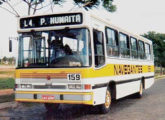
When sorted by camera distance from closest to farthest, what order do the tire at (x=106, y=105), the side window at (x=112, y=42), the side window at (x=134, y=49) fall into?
1. the tire at (x=106, y=105)
2. the side window at (x=112, y=42)
3. the side window at (x=134, y=49)

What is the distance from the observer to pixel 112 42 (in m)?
11.3

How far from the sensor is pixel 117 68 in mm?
11727

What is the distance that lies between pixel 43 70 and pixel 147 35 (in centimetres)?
5547

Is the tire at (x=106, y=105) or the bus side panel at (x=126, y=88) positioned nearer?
the tire at (x=106, y=105)

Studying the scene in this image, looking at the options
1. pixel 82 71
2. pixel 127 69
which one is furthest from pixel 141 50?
pixel 82 71

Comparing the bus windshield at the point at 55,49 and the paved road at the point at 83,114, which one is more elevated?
the bus windshield at the point at 55,49

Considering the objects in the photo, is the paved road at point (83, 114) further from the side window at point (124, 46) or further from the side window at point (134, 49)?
the side window at point (134, 49)

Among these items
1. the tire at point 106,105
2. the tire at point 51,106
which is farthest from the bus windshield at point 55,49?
the tire at point 51,106

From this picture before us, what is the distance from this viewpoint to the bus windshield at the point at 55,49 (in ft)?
30.2

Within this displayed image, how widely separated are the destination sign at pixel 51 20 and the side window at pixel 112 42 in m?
1.83

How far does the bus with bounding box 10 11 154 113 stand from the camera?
9133mm

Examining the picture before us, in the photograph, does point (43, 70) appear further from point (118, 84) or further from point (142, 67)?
point (142, 67)

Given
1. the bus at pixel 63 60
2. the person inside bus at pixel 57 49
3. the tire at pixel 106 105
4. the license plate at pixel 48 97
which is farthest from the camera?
the tire at pixel 106 105

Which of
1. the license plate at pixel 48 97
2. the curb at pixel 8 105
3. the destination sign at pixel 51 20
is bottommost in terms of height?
the curb at pixel 8 105
